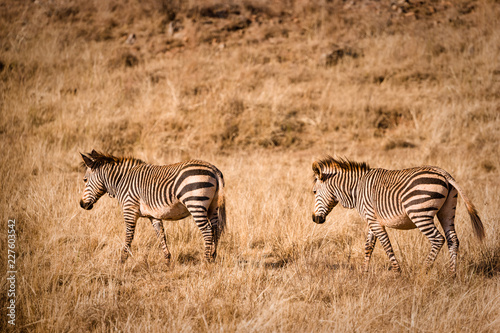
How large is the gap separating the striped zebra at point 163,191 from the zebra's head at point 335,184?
1.22 metres

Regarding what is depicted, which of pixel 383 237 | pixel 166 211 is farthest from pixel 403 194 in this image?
pixel 166 211

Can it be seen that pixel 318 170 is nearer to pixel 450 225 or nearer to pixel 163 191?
pixel 450 225

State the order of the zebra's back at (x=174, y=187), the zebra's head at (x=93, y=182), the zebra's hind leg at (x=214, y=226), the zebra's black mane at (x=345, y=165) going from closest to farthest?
1. the zebra's back at (x=174, y=187)
2. the zebra's hind leg at (x=214, y=226)
3. the zebra's black mane at (x=345, y=165)
4. the zebra's head at (x=93, y=182)

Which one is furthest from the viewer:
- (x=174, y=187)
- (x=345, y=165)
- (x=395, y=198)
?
(x=345, y=165)

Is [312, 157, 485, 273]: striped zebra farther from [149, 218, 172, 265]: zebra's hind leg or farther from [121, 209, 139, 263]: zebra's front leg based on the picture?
[121, 209, 139, 263]: zebra's front leg

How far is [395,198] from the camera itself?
4.75m

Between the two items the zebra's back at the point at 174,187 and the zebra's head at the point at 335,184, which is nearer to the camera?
the zebra's back at the point at 174,187

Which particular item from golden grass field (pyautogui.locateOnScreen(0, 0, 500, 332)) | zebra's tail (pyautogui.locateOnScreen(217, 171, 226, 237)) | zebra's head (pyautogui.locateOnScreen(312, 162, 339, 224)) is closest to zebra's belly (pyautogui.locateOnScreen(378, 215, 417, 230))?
golden grass field (pyautogui.locateOnScreen(0, 0, 500, 332))

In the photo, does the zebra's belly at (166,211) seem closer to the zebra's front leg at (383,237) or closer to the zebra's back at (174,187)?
the zebra's back at (174,187)

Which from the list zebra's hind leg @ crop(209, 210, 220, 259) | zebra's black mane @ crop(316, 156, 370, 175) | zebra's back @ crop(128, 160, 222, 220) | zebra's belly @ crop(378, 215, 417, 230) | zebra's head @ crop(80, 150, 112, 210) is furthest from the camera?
zebra's head @ crop(80, 150, 112, 210)

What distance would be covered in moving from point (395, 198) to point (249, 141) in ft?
22.5

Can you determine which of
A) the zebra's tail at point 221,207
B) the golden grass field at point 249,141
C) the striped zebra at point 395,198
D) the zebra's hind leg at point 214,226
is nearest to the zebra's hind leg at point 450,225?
the striped zebra at point 395,198

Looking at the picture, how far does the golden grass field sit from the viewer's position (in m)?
4.35

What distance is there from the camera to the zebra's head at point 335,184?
211 inches
